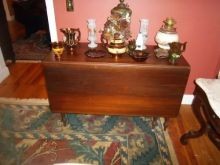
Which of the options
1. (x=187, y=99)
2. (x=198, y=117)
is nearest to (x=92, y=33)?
(x=198, y=117)

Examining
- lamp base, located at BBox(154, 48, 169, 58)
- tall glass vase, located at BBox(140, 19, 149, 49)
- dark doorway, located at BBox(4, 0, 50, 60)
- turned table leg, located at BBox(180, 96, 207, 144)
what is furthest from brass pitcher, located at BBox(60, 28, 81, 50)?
dark doorway, located at BBox(4, 0, 50, 60)

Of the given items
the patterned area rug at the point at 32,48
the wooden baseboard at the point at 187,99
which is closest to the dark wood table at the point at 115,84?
the wooden baseboard at the point at 187,99

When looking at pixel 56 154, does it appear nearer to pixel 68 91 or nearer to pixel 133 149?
pixel 68 91

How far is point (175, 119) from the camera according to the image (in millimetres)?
2070

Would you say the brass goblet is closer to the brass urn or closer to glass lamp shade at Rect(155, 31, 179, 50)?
the brass urn

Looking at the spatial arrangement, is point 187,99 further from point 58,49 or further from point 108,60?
point 58,49

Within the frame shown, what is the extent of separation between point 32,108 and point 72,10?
1.13 meters

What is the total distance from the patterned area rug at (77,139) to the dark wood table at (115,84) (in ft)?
0.80

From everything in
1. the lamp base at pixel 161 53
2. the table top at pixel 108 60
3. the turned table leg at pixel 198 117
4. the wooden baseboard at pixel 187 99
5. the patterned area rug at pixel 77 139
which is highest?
the lamp base at pixel 161 53

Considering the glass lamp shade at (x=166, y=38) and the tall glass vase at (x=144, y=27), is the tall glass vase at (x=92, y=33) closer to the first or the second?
the tall glass vase at (x=144, y=27)

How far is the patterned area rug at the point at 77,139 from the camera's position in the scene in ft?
5.30

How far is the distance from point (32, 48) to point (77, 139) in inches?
103

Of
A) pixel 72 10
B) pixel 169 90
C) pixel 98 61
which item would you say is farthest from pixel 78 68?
pixel 169 90

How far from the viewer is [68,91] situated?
1640mm
